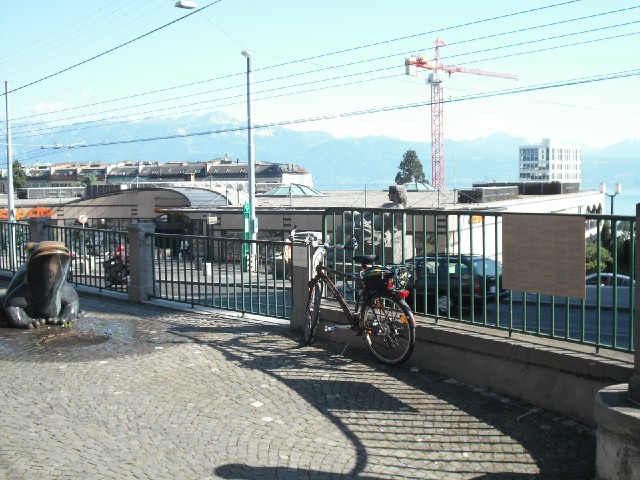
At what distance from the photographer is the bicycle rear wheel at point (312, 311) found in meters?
8.84

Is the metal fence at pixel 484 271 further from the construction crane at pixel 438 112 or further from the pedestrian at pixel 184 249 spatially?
the construction crane at pixel 438 112

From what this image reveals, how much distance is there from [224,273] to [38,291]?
263cm

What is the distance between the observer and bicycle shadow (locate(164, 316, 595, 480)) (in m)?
5.37

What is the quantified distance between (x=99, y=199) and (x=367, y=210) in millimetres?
55884

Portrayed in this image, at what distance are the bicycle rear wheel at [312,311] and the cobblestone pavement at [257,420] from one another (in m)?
0.21

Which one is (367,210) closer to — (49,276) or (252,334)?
(252,334)

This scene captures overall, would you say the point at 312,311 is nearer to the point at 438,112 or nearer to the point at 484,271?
the point at 484,271

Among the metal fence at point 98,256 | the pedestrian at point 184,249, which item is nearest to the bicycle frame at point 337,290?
the pedestrian at point 184,249

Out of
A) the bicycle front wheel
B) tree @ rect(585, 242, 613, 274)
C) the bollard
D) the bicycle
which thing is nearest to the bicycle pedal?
the bicycle

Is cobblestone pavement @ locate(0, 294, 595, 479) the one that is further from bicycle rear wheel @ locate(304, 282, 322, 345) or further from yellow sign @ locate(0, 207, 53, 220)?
yellow sign @ locate(0, 207, 53, 220)

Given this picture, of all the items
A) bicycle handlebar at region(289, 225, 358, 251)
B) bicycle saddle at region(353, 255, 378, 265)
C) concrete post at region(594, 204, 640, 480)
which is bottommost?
concrete post at region(594, 204, 640, 480)

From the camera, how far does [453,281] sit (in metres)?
7.69

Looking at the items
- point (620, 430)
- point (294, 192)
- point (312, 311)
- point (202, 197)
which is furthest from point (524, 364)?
point (294, 192)

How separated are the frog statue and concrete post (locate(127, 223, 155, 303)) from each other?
2015 mm
